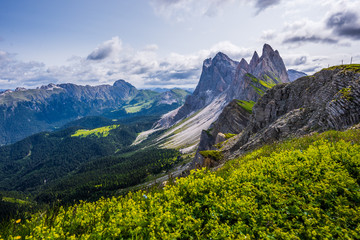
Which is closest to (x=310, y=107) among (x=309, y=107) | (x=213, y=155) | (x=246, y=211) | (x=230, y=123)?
(x=309, y=107)

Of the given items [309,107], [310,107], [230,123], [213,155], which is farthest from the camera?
[230,123]

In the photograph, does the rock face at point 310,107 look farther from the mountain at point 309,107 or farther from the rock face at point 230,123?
the rock face at point 230,123

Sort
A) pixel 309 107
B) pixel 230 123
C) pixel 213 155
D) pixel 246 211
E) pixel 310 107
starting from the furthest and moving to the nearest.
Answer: pixel 230 123, pixel 213 155, pixel 309 107, pixel 310 107, pixel 246 211

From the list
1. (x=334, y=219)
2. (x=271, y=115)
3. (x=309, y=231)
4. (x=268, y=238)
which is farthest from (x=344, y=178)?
(x=271, y=115)

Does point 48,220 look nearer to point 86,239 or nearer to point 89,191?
point 86,239

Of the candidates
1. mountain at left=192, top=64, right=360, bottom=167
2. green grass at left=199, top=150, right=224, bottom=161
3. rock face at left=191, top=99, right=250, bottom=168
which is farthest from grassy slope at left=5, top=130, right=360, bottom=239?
rock face at left=191, top=99, right=250, bottom=168

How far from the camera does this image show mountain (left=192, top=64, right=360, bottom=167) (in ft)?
78.4

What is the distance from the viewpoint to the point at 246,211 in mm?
7820

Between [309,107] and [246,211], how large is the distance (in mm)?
33408

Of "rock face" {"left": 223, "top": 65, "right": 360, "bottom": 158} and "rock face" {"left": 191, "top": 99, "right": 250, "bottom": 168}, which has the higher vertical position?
"rock face" {"left": 223, "top": 65, "right": 360, "bottom": 158}

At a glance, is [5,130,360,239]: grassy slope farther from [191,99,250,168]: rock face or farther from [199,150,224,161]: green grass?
[191,99,250,168]: rock face

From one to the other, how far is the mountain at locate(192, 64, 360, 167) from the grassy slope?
15841 mm

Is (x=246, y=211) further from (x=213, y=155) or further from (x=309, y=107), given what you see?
(x=309, y=107)

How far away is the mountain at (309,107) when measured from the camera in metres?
23.9
